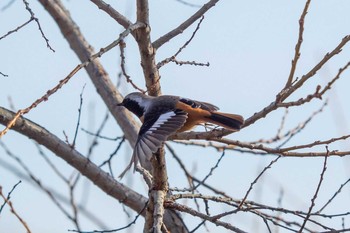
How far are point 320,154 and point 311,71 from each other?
0.67 meters

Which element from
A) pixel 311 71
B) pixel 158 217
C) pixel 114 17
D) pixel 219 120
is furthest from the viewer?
pixel 219 120

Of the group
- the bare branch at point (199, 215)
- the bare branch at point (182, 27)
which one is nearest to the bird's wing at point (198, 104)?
the bare branch at point (182, 27)

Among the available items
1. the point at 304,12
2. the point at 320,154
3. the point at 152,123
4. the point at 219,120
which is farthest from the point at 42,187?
the point at 304,12

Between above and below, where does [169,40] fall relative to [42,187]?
above

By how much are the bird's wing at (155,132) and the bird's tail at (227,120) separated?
211mm

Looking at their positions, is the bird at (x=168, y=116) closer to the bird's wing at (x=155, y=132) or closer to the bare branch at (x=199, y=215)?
the bird's wing at (x=155, y=132)

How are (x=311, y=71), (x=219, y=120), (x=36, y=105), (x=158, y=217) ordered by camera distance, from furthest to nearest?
(x=219, y=120) < (x=158, y=217) < (x=311, y=71) < (x=36, y=105)

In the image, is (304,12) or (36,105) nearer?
(36,105)

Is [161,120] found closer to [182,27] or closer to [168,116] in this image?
[168,116]

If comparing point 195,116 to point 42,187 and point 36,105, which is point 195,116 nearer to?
point 42,187

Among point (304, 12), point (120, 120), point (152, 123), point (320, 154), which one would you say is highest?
point (120, 120)

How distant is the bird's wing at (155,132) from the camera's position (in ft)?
14.0

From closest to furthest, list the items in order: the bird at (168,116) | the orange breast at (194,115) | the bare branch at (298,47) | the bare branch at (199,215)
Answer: the bare branch at (298,47) < the bare branch at (199,215) < the bird at (168,116) < the orange breast at (194,115)

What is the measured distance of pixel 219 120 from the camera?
5.04 m
